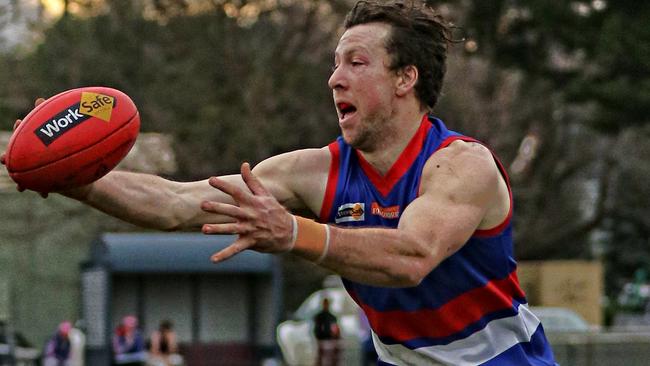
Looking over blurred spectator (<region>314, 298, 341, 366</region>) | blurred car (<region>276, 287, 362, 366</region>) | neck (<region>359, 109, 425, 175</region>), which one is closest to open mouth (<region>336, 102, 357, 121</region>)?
neck (<region>359, 109, 425, 175</region>)

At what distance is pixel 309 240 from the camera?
4516 mm

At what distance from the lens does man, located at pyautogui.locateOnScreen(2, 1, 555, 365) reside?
5.30 m

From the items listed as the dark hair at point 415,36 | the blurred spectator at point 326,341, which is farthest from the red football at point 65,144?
the blurred spectator at point 326,341

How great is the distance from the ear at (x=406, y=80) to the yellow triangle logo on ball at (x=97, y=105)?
1.11 metres

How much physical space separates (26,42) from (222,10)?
187 inches

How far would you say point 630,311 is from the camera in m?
45.2

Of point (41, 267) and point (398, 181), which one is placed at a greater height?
point (398, 181)

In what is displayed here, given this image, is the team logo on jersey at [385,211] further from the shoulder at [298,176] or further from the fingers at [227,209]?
the fingers at [227,209]

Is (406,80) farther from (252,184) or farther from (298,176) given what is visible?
(252,184)

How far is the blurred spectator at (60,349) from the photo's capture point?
19.6 metres

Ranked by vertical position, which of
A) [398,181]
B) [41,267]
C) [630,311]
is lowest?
[630,311]

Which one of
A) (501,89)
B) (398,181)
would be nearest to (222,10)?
(501,89)

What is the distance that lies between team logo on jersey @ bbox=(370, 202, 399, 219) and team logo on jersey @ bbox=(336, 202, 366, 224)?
5 cm

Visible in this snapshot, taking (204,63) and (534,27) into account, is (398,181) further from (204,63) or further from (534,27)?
(204,63)
